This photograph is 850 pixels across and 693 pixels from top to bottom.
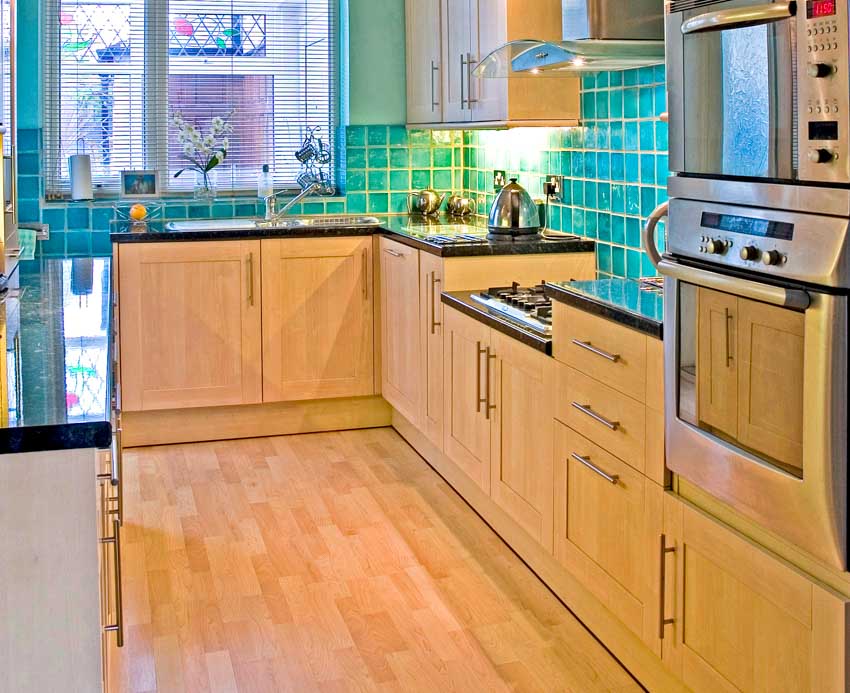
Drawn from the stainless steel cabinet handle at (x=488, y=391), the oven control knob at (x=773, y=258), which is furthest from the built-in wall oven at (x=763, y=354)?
the stainless steel cabinet handle at (x=488, y=391)

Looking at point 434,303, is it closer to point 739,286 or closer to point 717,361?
point 717,361

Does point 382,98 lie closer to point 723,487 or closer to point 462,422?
point 462,422

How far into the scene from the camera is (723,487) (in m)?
2.17

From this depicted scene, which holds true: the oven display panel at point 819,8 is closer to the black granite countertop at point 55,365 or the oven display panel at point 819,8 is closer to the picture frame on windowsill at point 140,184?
the black granite countertop at point 55,365

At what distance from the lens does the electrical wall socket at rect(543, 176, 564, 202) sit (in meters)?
4.40

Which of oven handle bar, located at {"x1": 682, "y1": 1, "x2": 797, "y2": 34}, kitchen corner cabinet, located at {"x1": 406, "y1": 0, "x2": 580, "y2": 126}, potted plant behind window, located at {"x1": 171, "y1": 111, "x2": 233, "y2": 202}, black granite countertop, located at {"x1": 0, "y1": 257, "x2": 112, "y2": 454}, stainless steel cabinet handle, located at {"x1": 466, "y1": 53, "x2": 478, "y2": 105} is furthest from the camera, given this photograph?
potted plant behind window, located at {"x1": 171, "y1": 111, "x2": 233, "y2": 202}

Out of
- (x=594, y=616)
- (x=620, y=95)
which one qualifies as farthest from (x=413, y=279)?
(x=594, y=616)

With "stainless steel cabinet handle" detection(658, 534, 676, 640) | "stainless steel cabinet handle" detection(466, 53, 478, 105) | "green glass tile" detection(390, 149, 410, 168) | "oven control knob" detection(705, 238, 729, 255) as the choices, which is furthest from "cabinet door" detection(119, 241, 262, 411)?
"oven control knob" detection(705, 238, 729, 255)

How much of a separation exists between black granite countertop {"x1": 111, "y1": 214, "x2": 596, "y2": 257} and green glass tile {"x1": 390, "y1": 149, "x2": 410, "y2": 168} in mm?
289

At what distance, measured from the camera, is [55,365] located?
2.12 m

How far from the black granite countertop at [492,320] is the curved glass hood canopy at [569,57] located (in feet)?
2.51

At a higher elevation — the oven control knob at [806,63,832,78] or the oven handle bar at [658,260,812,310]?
the oven control knob at [806,63,832,78]

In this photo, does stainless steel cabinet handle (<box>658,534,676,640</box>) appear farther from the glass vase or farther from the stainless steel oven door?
the glass vase

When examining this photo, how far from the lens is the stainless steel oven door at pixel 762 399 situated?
6.03 ft
